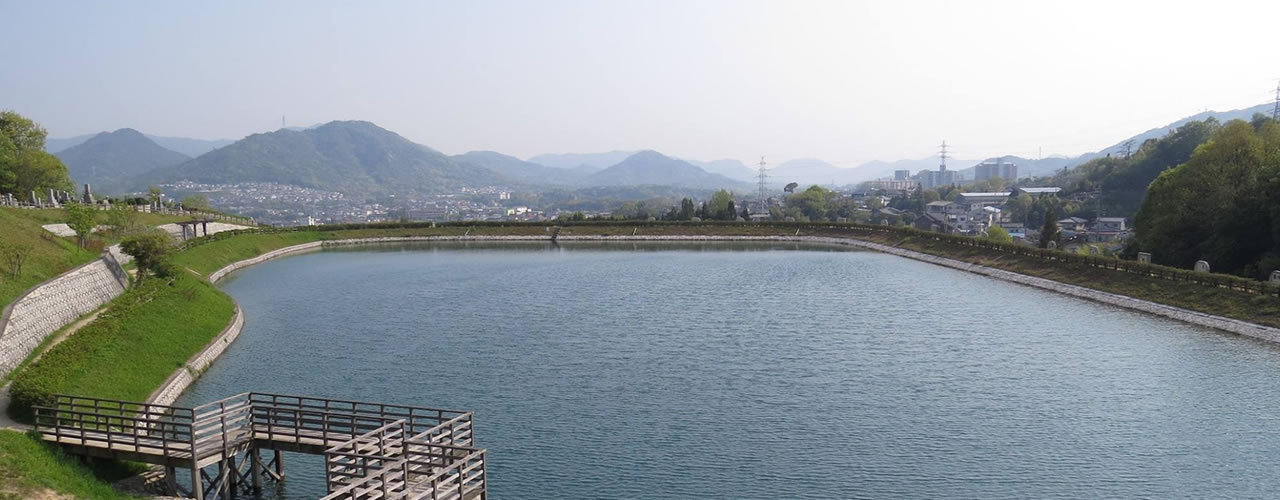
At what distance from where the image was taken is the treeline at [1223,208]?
48.3 meters

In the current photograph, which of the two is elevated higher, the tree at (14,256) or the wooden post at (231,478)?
the tree at (14,256)

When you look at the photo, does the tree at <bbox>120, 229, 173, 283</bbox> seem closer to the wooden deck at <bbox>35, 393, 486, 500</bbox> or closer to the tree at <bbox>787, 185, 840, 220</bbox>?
the wooden deck at <bbox>35, 393, 486, 500</bbox>

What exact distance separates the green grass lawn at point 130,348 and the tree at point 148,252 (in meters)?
0.79

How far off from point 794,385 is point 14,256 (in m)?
29.5

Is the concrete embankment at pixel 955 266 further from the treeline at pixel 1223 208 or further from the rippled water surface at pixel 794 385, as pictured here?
the treeline at pixel 1223 208

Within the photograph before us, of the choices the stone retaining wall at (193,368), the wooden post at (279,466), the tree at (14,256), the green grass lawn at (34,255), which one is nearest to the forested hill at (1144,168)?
the stone retaining wall at (193,368)

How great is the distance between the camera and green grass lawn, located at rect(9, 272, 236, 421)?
2223 cm

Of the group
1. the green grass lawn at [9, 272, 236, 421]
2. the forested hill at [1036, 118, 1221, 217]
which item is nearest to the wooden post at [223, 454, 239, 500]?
the green grass lawn at [9, 272, 236, 421]

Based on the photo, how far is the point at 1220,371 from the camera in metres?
30.2

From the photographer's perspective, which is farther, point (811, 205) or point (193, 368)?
point (811, 205)

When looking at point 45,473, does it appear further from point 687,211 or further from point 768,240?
point 687,211

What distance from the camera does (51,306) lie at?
28016 millimetres

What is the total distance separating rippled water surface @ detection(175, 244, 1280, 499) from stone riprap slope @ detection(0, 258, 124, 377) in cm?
508

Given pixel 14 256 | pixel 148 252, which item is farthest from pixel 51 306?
pixel 148 252
